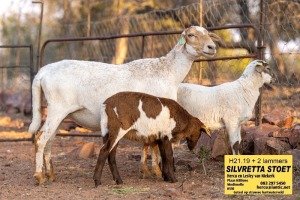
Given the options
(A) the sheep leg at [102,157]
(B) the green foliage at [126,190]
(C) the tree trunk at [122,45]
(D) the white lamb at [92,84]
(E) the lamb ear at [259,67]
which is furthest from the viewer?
(C) the tree trunk at [122,45]

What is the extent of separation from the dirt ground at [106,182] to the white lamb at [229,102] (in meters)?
0.61

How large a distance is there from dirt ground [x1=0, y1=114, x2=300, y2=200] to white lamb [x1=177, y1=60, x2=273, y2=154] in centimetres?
61

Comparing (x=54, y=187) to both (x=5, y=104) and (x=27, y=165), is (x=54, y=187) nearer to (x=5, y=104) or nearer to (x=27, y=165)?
(x=27, y=165)

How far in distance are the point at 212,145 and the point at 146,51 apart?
5871mm

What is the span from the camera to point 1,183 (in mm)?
8055

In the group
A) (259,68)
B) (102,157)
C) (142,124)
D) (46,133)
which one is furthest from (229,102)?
(46,133)

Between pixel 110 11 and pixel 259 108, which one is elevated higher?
pixel 110 11

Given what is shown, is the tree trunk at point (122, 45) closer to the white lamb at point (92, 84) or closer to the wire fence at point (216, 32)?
the wire fence at point (216, 32)

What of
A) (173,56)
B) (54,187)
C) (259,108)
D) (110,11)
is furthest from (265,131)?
(110,11)

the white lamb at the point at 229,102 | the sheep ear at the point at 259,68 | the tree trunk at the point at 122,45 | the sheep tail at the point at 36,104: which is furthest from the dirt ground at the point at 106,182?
the tree trunk at the point at 122,45

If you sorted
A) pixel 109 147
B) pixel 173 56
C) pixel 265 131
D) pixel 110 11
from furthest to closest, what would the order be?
1. pixel 110 11
2. pixel 265 131
3. pixel 173 56
4. pixel 109 147

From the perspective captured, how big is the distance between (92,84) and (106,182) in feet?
4.07

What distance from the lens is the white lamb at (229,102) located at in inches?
343

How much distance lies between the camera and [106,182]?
7797 millimetres
